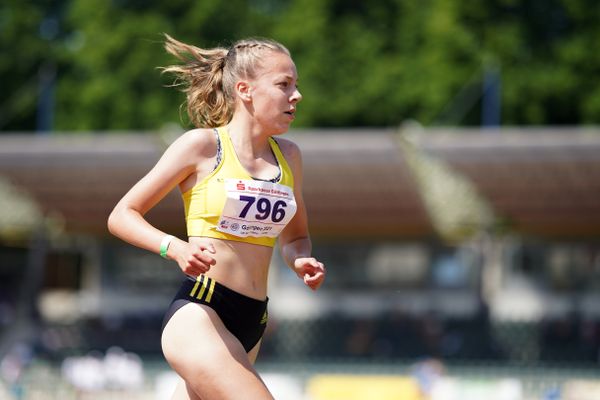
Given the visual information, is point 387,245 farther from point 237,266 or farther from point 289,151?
point 237,266

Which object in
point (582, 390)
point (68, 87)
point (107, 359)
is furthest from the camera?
point (68, 87)

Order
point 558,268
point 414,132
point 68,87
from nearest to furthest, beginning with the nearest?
point 414,132 < point 558,268 < point 68,87

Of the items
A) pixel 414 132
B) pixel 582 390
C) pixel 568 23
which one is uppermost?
pixel 568 23

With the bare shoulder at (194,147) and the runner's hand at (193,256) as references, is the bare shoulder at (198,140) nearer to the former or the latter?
the bare shoulder at (194,147)

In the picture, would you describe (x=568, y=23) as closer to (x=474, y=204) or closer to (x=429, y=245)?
(x=429, y=245)

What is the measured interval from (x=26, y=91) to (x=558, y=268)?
1841 centimetres

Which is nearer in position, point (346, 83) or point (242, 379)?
point (242, 379)

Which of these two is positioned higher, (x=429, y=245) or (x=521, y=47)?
(x=521, y=47)

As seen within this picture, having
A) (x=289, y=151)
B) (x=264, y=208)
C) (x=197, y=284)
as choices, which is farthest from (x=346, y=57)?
(x=197, y=284)

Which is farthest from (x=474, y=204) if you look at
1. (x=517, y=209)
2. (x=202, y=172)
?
(x=202, y=172)

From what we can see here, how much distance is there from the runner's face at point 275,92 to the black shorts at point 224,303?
2.29 feet

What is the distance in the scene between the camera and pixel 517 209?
26719 mm

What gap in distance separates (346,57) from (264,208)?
32.5 m

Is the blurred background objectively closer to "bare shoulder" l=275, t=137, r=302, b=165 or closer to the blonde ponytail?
"bare shoulder" l=275, t=137, r=302, b=165
